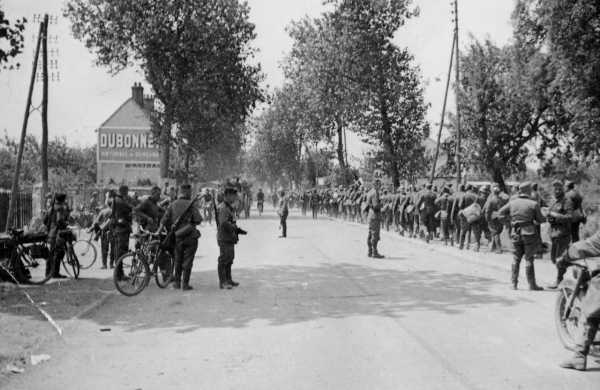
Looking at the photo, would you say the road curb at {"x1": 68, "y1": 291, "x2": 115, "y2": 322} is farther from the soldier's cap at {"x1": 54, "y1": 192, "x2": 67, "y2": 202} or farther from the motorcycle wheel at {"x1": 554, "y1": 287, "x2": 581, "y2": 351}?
the motorcycle wheel at {"x1": 554, "y1": 287, "x2": 581, "y2": 351}

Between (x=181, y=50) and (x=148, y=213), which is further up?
(x=181, y=50)

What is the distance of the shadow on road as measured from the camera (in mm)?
7938

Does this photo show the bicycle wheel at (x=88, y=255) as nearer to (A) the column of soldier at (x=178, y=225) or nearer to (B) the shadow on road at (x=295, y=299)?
(A) the column of soldier at (x=178, y=225)

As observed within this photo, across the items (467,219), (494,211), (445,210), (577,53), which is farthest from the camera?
(577,53)

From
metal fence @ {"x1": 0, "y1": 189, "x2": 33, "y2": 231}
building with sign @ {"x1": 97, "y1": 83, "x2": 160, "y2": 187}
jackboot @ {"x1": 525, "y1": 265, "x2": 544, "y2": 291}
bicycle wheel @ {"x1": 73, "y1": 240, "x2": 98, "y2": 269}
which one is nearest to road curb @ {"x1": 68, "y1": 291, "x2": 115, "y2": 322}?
bicycle wheel @ {"x1": 73, "y1": 240, "x2": 98, "y2": 269}

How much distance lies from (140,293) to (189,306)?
1629mm

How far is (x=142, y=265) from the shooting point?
1012 cm

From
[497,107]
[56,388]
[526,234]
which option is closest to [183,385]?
[56,388]

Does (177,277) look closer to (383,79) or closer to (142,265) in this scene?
(142,265)

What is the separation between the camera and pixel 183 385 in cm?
507

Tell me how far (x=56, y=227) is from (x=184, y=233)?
9.57ft

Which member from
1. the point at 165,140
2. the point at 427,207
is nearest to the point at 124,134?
the point at 165,140

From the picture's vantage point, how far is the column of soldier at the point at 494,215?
1034cm

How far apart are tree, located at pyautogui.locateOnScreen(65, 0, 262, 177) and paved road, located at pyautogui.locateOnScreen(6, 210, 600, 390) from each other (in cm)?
2697
